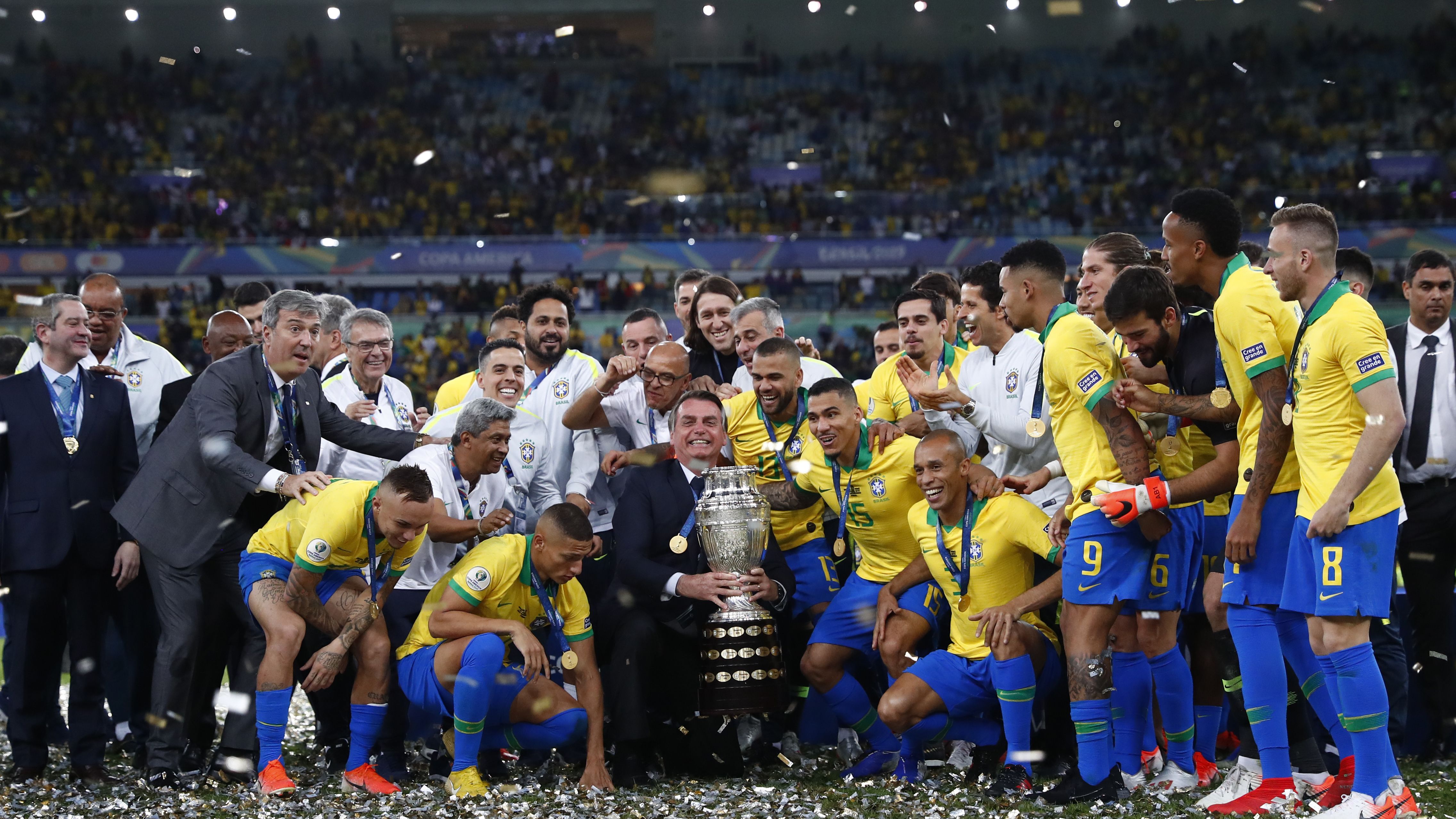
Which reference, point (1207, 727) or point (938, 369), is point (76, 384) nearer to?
point (938, 369)

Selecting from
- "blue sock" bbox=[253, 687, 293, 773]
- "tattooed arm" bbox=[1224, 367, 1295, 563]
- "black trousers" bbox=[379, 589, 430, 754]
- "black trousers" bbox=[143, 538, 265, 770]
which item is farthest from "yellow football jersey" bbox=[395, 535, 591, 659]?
"tattooed arm" bbox=[1224, 367, 1295, 563]

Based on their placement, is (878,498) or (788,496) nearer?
(878,498)

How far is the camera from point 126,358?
7.32m

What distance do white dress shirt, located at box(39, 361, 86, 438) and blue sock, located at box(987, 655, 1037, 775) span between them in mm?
4726

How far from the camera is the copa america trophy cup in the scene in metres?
5.49

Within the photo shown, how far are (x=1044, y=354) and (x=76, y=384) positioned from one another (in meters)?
4.90

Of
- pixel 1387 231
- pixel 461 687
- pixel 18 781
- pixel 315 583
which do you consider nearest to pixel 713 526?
pixel 461 687

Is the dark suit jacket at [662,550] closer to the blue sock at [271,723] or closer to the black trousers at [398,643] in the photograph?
the black trousers at [398,643]

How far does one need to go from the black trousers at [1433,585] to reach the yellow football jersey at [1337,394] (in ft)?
5.67

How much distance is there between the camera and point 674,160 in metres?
32.3

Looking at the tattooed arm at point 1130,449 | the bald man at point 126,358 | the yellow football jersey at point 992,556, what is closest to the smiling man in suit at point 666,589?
the yellow football jersey at point 992,556

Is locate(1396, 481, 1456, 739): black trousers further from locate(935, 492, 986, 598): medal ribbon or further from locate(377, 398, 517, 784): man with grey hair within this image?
locate(377, 398, 517, 784): man with grey hair

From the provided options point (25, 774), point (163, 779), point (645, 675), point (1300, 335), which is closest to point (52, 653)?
point (25, 774)

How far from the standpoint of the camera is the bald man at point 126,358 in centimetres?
696
